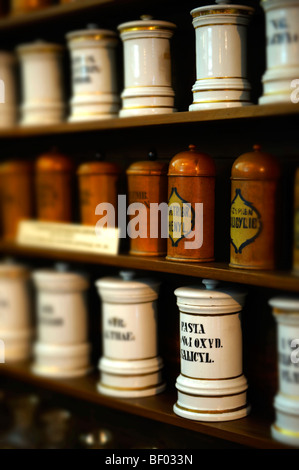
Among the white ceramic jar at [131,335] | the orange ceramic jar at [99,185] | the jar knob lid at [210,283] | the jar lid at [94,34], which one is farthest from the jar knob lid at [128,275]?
the jar lid at [94,34]

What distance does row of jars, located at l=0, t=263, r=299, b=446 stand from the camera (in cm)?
146

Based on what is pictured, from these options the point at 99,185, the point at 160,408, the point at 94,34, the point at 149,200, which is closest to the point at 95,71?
the point at 94,34

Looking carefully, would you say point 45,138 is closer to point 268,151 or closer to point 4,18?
point 4,18

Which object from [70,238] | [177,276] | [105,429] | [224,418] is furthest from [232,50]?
[105,429]

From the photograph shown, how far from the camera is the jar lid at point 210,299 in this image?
155 cm

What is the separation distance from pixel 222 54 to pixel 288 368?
2.57 feet

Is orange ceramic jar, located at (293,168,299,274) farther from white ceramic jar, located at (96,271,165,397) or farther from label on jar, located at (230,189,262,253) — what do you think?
white ceramic jar, located at (96,271,165,397)

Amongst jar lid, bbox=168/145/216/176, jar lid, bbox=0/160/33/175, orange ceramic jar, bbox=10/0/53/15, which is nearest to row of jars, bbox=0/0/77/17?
orange ceramic jar, bbox=10/0/53/15

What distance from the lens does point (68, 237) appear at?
1.97m

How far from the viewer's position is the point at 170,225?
1.62 meters

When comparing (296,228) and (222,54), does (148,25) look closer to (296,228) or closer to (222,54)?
(222,54)

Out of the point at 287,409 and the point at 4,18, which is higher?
the point at 4,18
